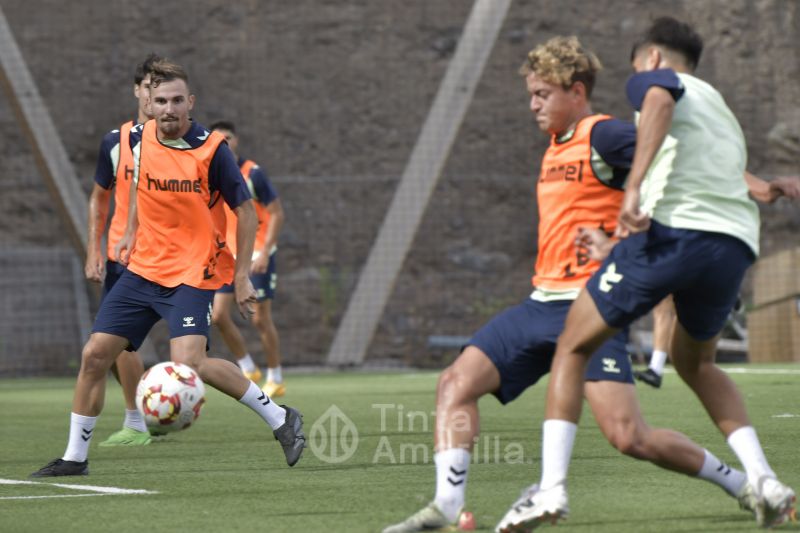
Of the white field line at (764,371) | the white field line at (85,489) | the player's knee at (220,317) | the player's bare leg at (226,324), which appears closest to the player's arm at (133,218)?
the white field line at (85,489)

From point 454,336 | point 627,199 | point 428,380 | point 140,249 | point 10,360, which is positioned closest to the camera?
point 627,199

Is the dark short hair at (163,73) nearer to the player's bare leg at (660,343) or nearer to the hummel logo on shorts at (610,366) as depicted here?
the hummel logo on shorts at (610,366)

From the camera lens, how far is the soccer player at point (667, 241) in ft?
16.6

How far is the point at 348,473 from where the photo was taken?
7.35 meters

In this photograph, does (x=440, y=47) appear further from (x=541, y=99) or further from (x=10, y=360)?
(x=541, y=99)

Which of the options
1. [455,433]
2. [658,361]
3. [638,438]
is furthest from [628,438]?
[658,361]

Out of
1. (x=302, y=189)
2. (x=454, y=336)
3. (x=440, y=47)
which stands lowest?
(x=454, y=336)

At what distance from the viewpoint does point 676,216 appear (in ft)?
17.2

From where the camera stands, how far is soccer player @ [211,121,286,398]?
1304cm

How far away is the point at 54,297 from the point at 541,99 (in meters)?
14.3

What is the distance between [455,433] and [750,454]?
106 cm

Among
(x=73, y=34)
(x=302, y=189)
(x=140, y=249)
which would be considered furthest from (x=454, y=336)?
(x=140, y=249)

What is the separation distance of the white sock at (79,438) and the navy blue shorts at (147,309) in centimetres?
44

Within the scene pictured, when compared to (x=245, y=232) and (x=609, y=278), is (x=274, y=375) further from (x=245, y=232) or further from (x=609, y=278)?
(x=609, y=278)
